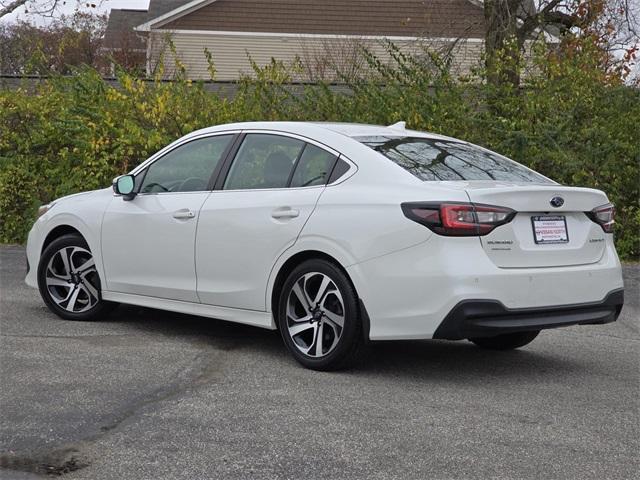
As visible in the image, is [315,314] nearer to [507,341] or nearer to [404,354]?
[404,354]

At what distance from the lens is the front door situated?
24.2ft

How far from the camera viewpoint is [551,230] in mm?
6293

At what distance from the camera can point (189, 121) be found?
48.7ft

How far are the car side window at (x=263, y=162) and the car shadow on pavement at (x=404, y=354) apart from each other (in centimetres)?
116

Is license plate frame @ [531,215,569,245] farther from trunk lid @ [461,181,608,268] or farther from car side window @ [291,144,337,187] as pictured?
car side window @ [291,144,337,187]

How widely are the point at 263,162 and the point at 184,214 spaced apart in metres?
0.71

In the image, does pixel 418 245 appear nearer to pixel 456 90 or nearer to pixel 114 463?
pixel 114 463

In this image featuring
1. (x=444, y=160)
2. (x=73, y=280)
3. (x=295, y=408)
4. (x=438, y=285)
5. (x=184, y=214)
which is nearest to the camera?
(x=295, y=408)

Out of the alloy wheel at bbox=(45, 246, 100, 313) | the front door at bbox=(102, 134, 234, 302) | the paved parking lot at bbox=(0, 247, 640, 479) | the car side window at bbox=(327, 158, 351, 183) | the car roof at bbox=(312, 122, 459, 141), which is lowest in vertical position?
the paved parking lot at bbox=(0, 247, 640, 479)

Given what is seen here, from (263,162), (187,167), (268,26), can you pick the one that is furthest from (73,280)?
(268,26)

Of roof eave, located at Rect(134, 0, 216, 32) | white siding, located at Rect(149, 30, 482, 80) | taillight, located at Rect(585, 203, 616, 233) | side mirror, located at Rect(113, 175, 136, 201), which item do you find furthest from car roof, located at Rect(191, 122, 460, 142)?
roof eave, located at Rect(134, 0, 216, 32)

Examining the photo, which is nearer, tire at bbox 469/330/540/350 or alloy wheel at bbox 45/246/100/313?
tire at bbox 469/330/540/350

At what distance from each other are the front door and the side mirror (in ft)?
0.18

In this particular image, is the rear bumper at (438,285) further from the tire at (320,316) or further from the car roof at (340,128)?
the car roof at (340,128)
